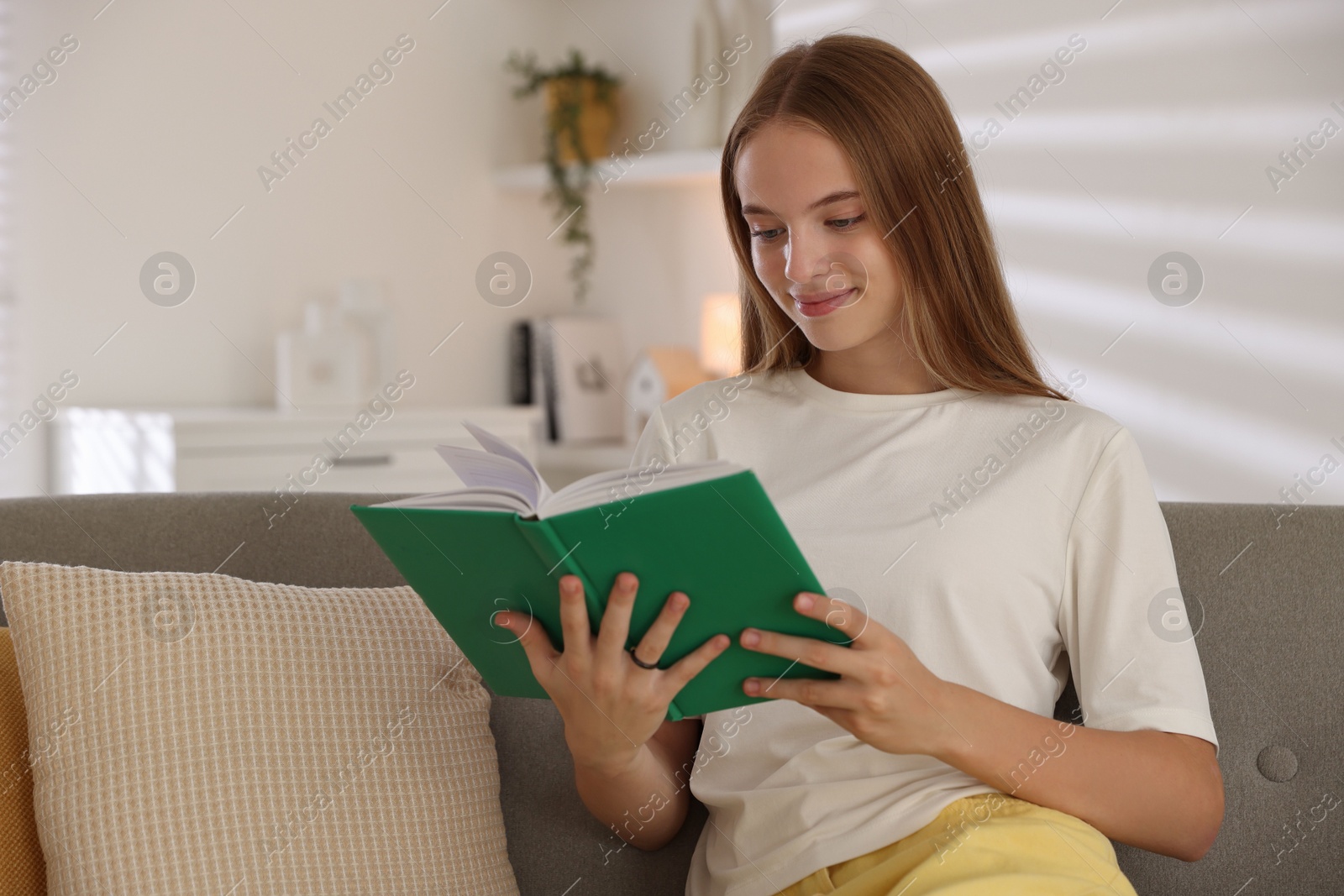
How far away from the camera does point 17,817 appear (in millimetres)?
1068

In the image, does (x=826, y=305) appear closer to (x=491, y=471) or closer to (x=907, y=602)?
(x=907, y=602)

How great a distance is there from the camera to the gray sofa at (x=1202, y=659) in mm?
1236

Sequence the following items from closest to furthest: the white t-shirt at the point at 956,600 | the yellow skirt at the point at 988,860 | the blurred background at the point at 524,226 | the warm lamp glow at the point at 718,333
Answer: the yellow skirt at the point at 988,860, the white t-shirt at the point at 956,600, the blurred background at the point at 524,226, the warm lamp glow at the point at 718,333

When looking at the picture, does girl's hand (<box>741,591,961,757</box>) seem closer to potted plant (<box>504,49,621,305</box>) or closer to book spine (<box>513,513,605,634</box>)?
book spine (<box>513,513,605,634</box>)

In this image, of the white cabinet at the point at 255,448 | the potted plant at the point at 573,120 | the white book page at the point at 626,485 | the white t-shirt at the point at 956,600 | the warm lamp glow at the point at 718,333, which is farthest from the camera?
the potted plant at the point at 573,120

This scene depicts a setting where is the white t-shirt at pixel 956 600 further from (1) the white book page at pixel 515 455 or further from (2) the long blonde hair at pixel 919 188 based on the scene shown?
(1) the white book page at pixel 515 455

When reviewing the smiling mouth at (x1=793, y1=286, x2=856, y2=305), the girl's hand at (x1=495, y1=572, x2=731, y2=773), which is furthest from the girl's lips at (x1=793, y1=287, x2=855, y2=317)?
the girl's hand at (x1=495, y1=572, x2=731, y2=773)

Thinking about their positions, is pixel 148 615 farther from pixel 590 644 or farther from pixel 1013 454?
pixel 1013 454

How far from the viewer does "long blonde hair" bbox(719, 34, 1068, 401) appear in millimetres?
1134

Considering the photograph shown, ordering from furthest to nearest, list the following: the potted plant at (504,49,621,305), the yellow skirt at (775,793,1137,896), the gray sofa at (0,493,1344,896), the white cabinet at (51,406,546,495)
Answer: the potted plant at (504,49,621,305) → the white cabinet at (51,406,546,495) → the gray sofa at (0,493,1344,896) → the yellow skirt at (775,793,1137,896)

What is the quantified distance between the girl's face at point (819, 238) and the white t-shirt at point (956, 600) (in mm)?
122

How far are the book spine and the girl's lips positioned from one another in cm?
41

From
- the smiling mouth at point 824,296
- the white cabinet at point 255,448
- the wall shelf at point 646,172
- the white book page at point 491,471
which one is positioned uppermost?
the wall shelf at point 646,172

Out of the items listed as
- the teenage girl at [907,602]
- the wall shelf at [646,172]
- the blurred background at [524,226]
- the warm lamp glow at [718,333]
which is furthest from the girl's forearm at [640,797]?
the wall shelf at [646,172]
